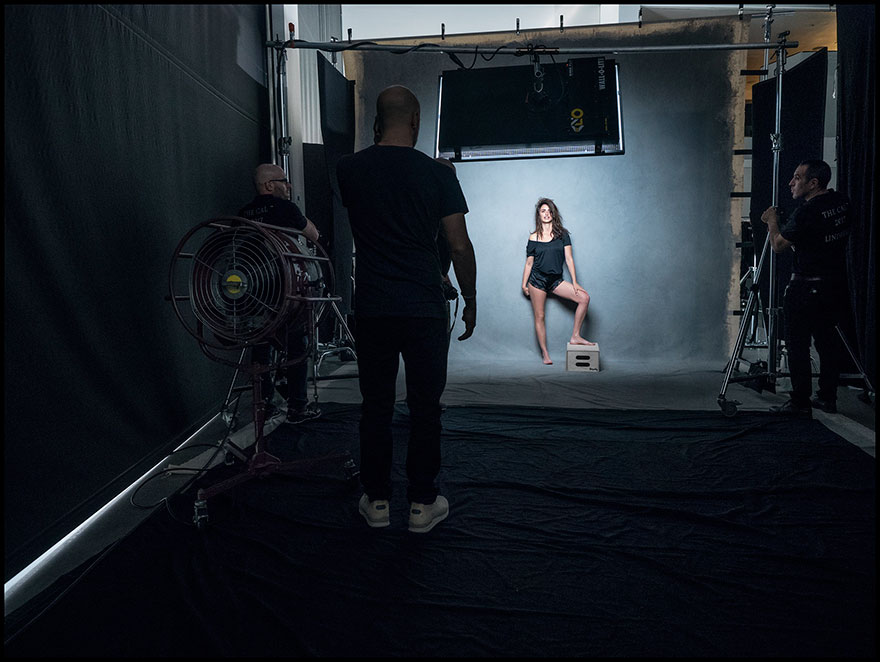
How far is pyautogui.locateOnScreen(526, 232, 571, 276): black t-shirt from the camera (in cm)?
555

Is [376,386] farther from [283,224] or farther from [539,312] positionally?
[539,312]

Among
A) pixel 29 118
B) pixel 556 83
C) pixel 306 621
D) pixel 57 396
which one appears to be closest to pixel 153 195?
pixel 29 118

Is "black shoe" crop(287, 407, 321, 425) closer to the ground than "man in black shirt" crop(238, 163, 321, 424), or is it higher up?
closer to the ground

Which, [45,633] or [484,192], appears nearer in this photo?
[45,633]

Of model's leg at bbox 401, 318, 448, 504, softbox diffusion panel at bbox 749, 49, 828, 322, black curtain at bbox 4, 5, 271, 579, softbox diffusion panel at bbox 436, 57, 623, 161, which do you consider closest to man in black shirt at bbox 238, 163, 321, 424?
black curtain at bbox 4, 5, 271, 579

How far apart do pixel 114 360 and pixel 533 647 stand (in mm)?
2016

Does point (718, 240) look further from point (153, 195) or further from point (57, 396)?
point (57, 396)

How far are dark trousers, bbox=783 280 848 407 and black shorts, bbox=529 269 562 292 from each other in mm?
2282

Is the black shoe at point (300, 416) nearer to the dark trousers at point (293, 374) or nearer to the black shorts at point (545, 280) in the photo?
the dark trousers at point (293, 374)

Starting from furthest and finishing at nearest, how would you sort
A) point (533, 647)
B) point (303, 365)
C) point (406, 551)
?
point (303, 365)
point (406, 551)
point (533, 647)

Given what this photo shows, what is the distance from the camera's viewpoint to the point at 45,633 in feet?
4.79

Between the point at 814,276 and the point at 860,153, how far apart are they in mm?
1239

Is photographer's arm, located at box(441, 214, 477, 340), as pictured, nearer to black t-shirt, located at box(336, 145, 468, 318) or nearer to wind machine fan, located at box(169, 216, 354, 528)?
black t-shirt, located at box(336, 145, 468, 318)

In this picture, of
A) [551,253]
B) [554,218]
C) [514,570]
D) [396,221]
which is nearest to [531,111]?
[554,218]
